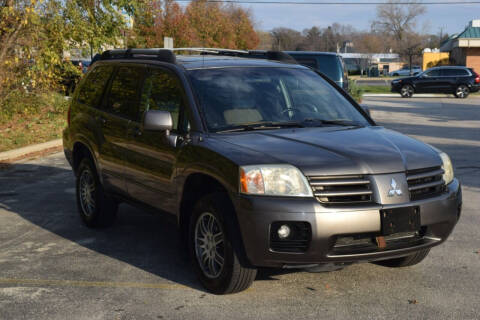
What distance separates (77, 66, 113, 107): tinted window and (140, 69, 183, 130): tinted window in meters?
1.10

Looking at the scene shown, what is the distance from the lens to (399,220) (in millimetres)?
4582

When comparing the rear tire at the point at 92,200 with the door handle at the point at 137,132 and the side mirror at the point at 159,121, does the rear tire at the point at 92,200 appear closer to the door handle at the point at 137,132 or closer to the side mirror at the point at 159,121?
the door handle at the point at 137,132

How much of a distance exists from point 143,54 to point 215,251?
250 cm

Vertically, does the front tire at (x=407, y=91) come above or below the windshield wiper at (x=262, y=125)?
below

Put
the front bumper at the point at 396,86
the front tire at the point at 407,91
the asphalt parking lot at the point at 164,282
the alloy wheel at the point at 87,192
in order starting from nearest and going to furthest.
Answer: the asphalt parking lot at the point at 164,282 → the alloy wheel at the point at 87,192 → the front tire at the point at 407,91 → the front bumper at the point at 396,86

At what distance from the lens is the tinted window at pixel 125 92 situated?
6.34 meters

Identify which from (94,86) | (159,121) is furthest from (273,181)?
(94,86)

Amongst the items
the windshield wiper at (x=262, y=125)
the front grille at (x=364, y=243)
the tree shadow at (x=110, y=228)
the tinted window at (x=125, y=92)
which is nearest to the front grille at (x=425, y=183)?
the front grille at (x=364, y=243)

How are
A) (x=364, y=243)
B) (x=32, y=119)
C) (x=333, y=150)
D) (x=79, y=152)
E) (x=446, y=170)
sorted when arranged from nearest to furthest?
1. (x=364, y=243)
2. (x=333, y=150)
3. (x=446, y=170)
4. (x=79, y=152)
5. (x=32, y=119)

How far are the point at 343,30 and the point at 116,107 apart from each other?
137787 mm

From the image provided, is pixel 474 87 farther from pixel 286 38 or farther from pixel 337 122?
pixel 286 38

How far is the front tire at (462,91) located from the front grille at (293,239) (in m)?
33.1

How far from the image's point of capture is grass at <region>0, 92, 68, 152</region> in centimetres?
1573

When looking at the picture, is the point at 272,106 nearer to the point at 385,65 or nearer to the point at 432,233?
the point at 432,233
